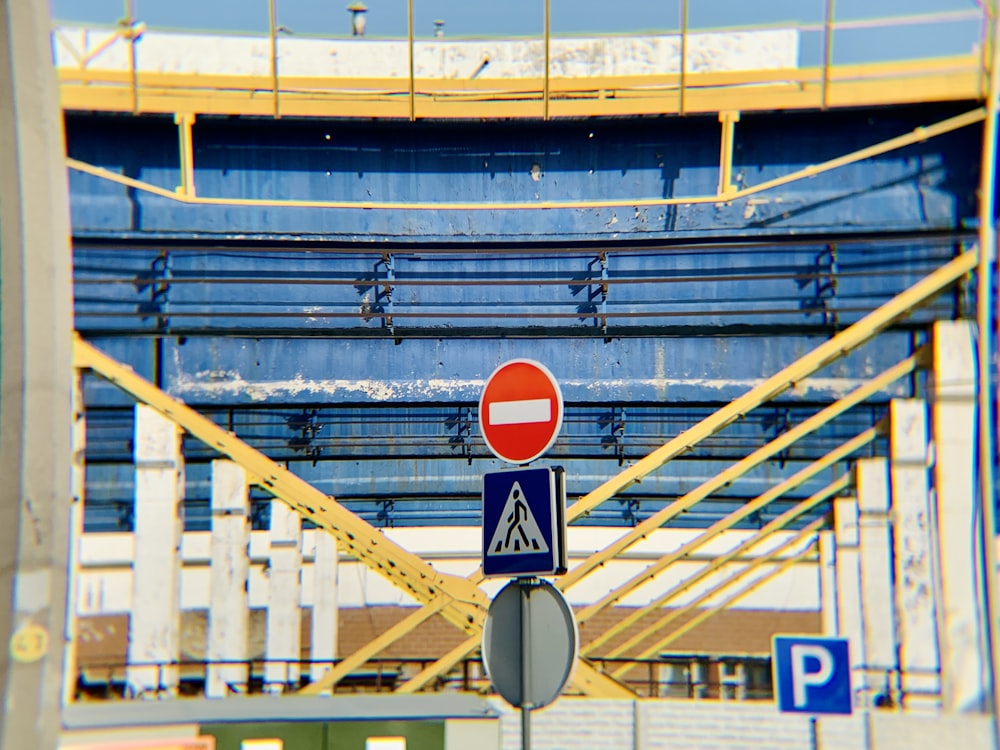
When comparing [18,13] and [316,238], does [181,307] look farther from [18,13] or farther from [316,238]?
[18,13]

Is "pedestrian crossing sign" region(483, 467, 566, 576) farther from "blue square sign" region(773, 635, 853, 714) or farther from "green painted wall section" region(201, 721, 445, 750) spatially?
"blue square sign" region(773, 635, 853, 714)

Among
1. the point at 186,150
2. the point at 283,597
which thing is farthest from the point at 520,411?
the point at 283,597

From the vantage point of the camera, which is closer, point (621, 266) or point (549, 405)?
point (549, 405)

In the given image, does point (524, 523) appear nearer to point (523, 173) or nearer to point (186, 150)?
point (523, 173)

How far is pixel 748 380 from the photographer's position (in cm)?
1575

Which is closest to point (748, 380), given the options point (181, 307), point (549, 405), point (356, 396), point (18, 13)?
point (356, 396)

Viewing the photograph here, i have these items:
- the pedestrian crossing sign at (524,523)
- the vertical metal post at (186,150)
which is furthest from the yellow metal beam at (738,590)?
the pedestrian crossing sign at (524,523)

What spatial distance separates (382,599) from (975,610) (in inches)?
381

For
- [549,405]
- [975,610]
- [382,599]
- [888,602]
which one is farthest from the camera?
[382,599]

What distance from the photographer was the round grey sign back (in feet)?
19.0

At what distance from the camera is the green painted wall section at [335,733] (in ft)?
31.7

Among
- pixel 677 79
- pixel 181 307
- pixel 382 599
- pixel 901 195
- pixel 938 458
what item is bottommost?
pixel 382 599

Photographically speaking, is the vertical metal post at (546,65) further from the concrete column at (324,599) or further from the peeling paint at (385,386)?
the concrete column at (324,599)

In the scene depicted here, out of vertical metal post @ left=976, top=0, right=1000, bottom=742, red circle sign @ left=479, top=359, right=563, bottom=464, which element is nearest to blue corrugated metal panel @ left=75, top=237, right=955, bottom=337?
vertical metal post @ left=976, top=0, right=1000, bottom=742
